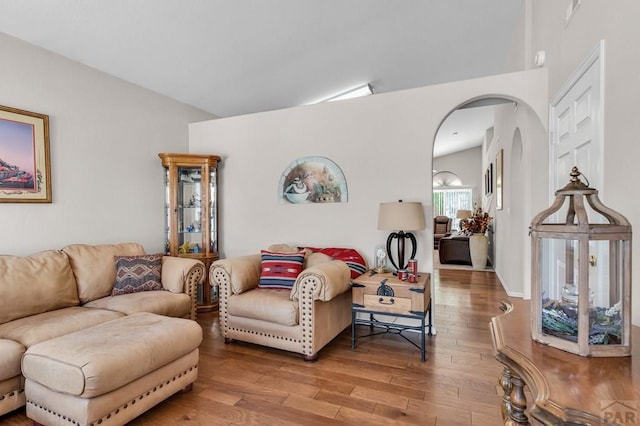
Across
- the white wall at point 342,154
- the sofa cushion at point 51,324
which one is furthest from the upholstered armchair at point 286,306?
the sofa cushion at point 51,324

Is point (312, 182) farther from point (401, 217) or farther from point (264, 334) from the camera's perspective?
point (264, 334)

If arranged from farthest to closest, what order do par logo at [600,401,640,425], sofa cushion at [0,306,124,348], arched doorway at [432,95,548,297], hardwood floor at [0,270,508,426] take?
arched doorway at [432,95,548,297] < sofa cushion at [0,306,124,348] < hardwood floor at [0,270,508,426] < par logo at [600,401,640,425]

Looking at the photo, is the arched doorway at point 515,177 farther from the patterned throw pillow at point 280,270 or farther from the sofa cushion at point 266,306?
the sofa cushion at point 266,306

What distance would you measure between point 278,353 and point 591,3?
329 centimetres

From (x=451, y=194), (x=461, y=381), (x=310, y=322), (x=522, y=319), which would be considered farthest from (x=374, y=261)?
(x=451, y=194)

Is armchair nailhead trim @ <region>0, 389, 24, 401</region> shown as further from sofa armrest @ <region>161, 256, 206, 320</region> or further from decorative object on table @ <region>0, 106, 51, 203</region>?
decorative object on table @ <region>0, 106, 51, 203</region>

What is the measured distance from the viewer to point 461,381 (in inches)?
97.0

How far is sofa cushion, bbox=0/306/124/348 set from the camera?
2.18 meters

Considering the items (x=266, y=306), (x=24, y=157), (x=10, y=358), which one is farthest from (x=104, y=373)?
(x=24, y=157)

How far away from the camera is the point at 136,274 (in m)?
3.26

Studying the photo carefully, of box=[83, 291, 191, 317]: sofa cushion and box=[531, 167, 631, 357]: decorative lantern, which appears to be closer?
box=[531, 167, 631, 357]: decorative lantern

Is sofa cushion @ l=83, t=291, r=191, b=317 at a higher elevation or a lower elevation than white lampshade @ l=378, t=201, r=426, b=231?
lower

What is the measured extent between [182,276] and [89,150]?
1.69m

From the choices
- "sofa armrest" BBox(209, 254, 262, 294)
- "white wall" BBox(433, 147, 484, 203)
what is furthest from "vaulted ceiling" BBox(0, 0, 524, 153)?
"white wall" BBox(433, 147, 484, 203)
